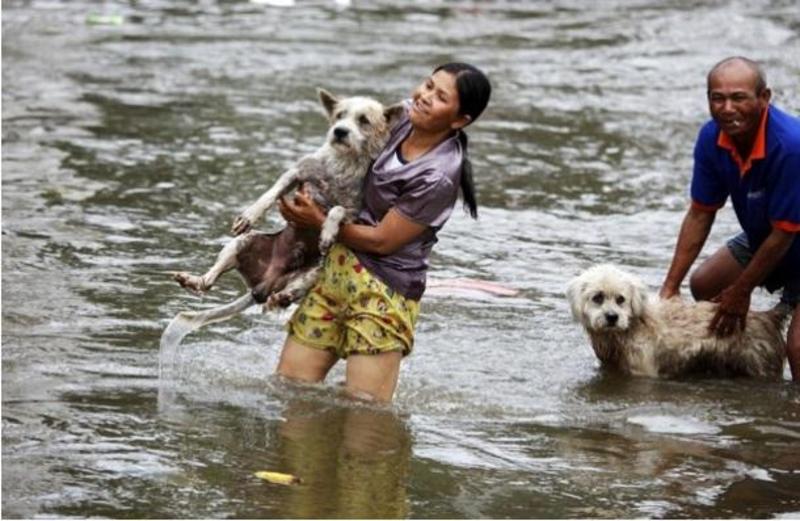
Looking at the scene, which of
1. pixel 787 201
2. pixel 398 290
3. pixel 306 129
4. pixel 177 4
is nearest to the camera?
pixel 398 290

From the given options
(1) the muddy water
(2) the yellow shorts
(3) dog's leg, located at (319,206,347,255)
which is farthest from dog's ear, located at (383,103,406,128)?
(1) the muddy water

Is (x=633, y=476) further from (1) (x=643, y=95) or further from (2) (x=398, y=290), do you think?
(1) (x=643, y=95)

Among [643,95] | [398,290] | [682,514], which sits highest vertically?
[643,95]

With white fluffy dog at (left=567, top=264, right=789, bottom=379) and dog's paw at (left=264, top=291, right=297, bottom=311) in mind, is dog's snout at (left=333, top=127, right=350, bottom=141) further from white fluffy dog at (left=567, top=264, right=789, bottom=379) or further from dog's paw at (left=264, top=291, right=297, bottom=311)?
white fluffy dog at (left=567, top=264, right=789, bottom=379)

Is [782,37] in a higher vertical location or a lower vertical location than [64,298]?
higher

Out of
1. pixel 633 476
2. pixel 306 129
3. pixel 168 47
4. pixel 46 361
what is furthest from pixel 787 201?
pixel 168 47

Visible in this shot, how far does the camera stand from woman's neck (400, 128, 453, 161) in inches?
267

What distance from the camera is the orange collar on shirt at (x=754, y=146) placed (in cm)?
769

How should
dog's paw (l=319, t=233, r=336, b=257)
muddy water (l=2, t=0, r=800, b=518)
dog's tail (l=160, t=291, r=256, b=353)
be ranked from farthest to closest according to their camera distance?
dog's tail (l=160, t=291, r=256, b=353) → dog's paw (l=319, t=233, r=336, b=257) → muddy water (l=2, t=0, r=800, b=518)

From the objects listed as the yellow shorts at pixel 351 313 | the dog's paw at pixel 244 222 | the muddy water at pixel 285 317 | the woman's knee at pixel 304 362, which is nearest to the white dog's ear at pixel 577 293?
the muddy water at pixel 285 317

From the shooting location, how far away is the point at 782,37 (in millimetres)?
19547

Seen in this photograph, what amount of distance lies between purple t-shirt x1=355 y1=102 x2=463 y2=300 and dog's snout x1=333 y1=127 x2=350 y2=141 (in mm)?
173

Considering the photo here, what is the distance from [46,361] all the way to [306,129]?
709 centimetres

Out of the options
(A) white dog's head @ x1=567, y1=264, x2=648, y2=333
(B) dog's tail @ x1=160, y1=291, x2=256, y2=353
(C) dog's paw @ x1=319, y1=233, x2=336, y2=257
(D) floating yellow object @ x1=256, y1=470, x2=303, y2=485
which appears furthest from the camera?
(A) white dog's head @ x1=567, y1=264, x2=648, y2=333
